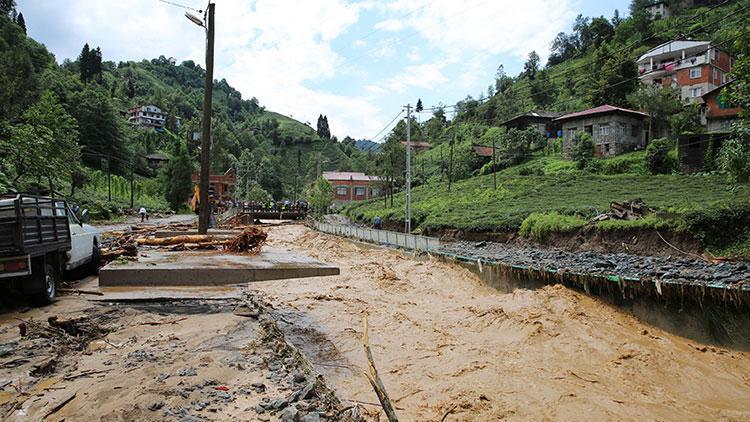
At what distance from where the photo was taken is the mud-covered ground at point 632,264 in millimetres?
13547

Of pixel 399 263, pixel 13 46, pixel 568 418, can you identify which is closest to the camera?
pixel 568 418

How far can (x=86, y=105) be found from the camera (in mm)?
79562

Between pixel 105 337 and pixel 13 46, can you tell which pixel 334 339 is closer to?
pixel 105 337

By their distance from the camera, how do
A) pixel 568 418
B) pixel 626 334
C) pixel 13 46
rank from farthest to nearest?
pixel 13 46 < pixel 626 334 < pixel 568 418

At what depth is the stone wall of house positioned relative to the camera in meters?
49.0

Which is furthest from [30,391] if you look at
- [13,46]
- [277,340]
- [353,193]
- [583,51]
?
[583,51]

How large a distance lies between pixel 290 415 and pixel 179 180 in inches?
2736

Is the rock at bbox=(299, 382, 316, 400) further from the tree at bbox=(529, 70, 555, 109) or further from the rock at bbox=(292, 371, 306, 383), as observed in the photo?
the tree at bbox=(529, 70, 555, 109)

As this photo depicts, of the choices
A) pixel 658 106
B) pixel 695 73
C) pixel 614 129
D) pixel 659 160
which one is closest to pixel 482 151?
pixel 614 129

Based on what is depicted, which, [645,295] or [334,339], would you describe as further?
[645,295]

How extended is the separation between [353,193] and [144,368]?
84.3m

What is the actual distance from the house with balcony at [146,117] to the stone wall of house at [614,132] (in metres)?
114

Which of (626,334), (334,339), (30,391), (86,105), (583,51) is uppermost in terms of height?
(583,51)

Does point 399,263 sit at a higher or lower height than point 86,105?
lower
